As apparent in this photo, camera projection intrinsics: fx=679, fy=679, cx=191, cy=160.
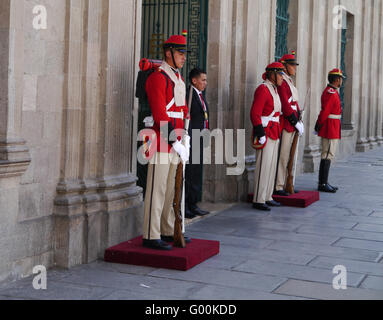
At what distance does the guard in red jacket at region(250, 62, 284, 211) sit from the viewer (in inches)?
355

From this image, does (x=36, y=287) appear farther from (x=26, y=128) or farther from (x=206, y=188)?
(x=206, y=188)

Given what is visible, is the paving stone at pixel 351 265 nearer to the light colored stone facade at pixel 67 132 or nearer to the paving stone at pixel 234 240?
the paving stone at pixel 234 240

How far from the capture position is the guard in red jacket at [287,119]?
9.87 metres

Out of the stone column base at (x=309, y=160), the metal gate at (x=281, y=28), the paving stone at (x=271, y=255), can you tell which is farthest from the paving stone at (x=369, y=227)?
the stone column base at (x=309, y=160)

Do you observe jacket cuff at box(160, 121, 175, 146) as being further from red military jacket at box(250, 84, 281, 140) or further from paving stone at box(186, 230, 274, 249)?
red military jacket at box(250, 84, 281, 140)

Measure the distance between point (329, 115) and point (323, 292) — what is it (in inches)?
245

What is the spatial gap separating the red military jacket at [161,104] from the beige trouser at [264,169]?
10.2ft

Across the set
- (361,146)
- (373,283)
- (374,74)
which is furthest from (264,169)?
(374,74)

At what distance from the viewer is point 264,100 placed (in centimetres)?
905

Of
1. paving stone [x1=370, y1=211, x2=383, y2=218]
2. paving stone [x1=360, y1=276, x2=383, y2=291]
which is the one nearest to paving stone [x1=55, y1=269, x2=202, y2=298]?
paving stone [x1=360, y1=276, x2=383, y2=291]

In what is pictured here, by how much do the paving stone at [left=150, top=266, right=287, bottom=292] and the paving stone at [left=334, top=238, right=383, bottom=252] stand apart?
167 centimetres

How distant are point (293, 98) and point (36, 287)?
574 cm

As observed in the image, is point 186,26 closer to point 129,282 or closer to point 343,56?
point 129,282

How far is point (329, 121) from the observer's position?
1114 centimetres
